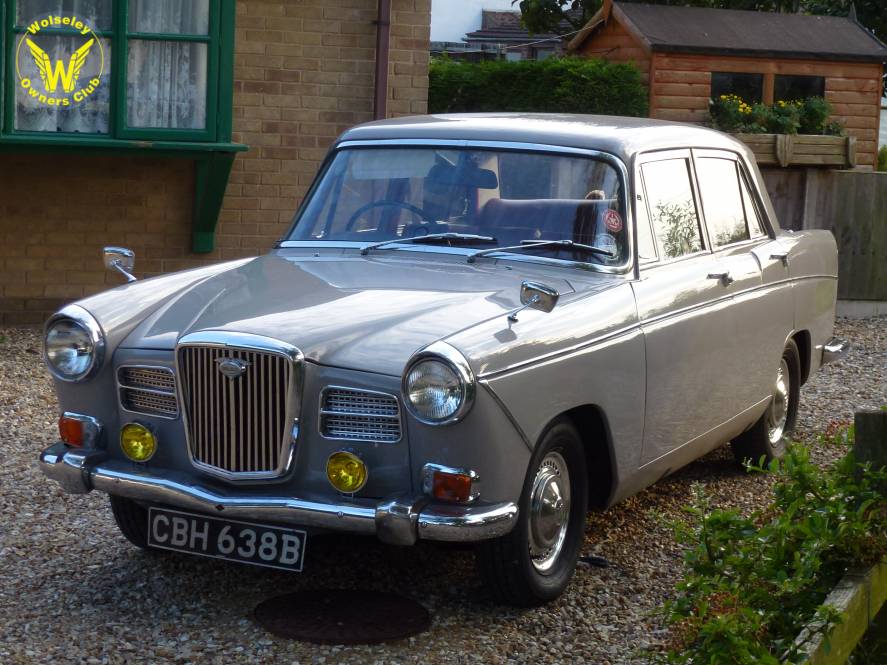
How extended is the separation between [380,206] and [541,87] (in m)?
13.0

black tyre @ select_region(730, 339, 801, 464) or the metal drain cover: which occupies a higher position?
black tyre @ select_region(730, 339, 801, 464)

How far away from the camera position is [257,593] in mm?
4598

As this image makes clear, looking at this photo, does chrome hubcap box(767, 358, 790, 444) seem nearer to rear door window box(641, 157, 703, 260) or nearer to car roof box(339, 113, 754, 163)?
rear door window box(641, 157, 703, 260)

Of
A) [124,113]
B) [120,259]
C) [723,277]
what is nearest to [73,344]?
[120,259]

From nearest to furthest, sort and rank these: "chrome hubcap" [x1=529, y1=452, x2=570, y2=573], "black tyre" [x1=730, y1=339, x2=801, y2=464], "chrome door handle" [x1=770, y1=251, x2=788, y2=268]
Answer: "chrome hubcap" [x1=529, y1=452, x2=570, y2=573] → "chrome door handle" [x1=770, y1=251, x2=788, y2=268] → "black tyre" [x1=730, y1=339, x2=801, y2=464]

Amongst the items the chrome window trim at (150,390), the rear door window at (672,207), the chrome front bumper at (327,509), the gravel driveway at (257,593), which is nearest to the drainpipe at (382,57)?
the rear door window at (672,207)

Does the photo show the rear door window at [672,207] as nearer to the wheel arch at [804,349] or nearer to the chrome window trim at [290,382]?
the wheel arch at [804,349]

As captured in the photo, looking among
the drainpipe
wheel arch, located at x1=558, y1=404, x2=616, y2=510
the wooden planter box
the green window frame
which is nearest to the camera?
wheel arch, located at x1=558, y1=404, x2=616, y2=510

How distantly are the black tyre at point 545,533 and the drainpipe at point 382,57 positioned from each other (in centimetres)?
688

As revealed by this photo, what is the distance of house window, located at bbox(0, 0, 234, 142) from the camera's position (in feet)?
31.7

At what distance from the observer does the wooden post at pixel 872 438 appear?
336 centimetres

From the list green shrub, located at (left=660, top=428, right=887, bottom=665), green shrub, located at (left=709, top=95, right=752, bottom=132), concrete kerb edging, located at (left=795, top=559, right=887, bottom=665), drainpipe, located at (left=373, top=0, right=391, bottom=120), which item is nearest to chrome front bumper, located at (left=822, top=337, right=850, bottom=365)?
green shrub, located at (left=660, top=428, right=887, bottom=665)

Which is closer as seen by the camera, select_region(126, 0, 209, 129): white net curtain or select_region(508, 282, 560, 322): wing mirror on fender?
select_region(508, 282, 560, 322): wing mirror on fender

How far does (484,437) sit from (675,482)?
2.79 meters
